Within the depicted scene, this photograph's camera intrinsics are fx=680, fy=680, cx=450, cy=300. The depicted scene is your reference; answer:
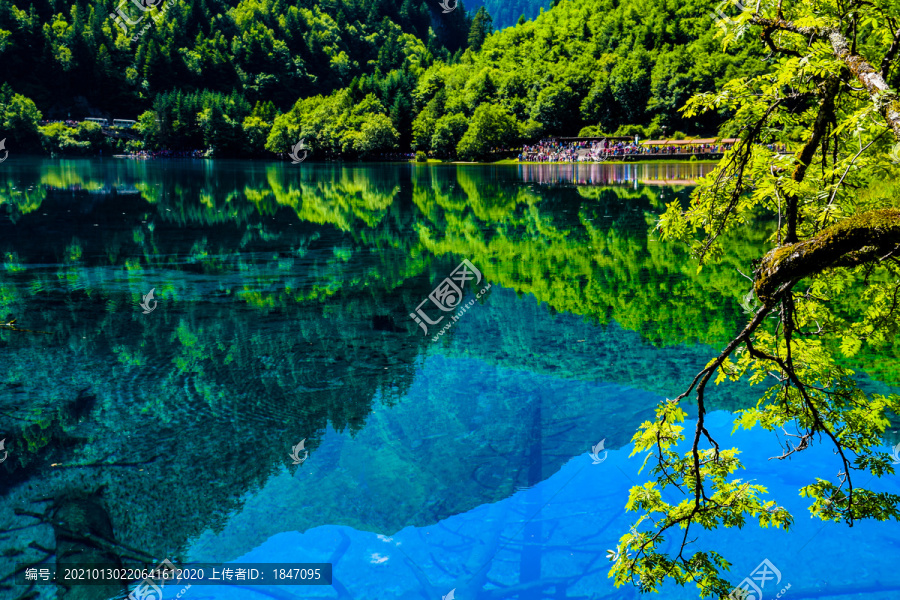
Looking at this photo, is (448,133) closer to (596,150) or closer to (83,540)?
(596,150)

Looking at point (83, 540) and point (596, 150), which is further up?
point (596, 150)

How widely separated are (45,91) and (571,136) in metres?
137

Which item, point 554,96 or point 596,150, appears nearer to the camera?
point 596,150

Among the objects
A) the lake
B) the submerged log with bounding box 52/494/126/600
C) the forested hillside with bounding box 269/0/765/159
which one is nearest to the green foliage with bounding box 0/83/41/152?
the forested hillside with bounding box 269/0/765/159

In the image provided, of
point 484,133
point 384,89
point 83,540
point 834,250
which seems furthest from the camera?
point 384,89

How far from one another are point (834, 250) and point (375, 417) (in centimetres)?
886

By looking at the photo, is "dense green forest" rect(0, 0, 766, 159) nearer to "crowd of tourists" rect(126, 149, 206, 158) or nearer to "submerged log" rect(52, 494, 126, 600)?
"crowd of tourists" rect(126, 149, 206, 158)

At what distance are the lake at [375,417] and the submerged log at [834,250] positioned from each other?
15.2ft

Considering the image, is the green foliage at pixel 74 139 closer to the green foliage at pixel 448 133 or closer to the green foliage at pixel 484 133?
the green foliage at pixel 448 133

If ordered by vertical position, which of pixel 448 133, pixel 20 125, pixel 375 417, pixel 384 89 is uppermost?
pixel 384 89

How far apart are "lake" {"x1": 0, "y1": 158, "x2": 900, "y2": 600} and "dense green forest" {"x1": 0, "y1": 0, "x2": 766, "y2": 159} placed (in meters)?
100.0

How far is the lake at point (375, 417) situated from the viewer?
8188 mm

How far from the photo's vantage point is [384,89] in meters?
153

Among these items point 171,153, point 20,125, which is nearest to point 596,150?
point 171,153
